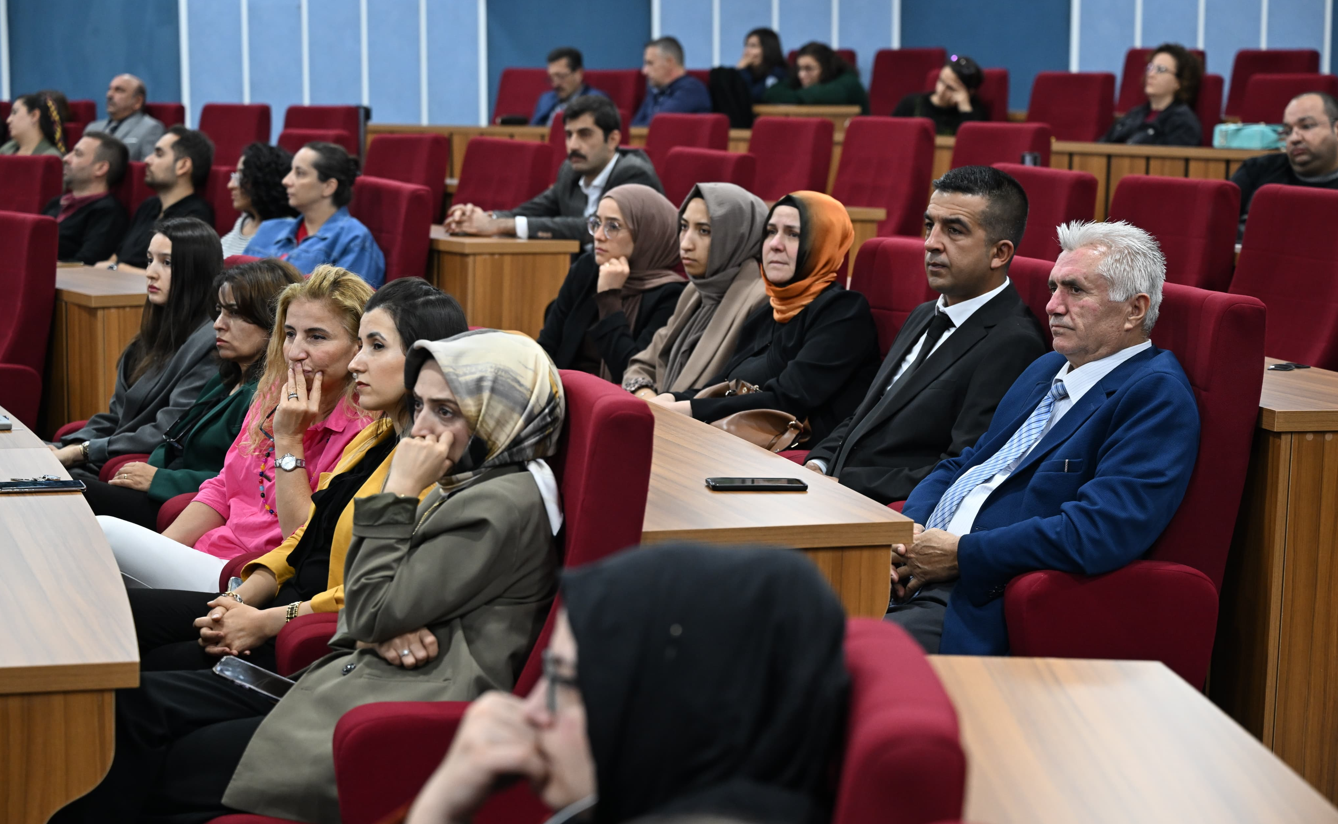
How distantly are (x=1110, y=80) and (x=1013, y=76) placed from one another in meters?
2.58

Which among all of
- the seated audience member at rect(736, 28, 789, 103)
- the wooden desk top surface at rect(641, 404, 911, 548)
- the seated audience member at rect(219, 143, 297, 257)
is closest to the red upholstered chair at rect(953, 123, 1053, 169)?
the seated audience member at rect(219, 143, 297, 257)

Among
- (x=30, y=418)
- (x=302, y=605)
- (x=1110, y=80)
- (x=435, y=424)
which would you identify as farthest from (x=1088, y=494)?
(x=1110, y=80)

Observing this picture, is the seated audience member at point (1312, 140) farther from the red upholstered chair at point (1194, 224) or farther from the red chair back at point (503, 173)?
the red chair back at point (503, 173)

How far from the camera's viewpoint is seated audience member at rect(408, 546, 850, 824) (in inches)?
36.4

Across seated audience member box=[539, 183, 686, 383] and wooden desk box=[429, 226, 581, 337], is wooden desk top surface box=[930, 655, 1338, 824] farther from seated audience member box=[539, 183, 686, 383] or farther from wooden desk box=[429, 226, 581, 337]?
wooden desk box=[429, 226, 581, 337]

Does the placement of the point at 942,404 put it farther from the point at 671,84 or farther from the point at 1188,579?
the point at 671,84

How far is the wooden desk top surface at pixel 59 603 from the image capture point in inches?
60.6

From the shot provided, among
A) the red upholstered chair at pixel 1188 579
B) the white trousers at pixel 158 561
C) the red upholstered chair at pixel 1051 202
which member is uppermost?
the red upholstered chair at pixel 1051 202

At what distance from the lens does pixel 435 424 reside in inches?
73.5

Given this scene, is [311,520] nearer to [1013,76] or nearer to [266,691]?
[266,691]

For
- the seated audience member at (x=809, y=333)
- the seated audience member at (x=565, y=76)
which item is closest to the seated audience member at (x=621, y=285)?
the seated audience member at (x=809, y=333)

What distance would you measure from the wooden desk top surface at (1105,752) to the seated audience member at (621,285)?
8.14 ft

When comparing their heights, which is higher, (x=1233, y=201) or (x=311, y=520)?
(x=1233, y=201)

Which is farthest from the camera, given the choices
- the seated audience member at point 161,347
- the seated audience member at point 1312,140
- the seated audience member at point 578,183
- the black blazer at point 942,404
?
the seated audience member at point 578,183
